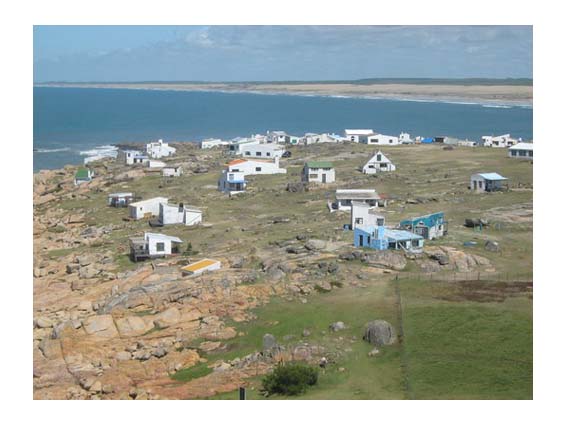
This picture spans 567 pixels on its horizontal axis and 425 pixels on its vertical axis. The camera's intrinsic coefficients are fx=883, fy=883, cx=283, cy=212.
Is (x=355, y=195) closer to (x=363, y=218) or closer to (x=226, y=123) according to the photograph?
(x=363, y=218)

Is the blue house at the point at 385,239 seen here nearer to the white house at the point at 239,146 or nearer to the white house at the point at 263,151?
the white house at the point at 263,151

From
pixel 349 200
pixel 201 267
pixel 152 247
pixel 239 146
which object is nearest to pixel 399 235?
pixel 201 267

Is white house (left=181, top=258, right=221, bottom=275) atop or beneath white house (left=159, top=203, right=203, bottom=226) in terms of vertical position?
beneath

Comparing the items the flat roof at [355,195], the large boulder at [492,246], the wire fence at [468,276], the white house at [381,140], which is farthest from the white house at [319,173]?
the wire fence at [468,276]

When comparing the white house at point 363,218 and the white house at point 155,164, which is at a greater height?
the white house at point 155,164

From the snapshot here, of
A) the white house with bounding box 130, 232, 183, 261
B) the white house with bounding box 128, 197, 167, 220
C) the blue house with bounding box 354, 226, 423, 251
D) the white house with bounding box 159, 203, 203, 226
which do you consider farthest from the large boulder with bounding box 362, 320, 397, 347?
the white house with bounding box 128, 197, 167, 220

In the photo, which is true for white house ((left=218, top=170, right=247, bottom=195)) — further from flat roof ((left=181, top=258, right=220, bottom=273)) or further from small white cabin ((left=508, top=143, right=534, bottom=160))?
small white cabin ((left=508, top=143, right=534, bottom=160))

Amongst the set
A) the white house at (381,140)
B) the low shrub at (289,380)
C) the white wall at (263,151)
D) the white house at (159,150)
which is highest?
the white house at (381,140)
